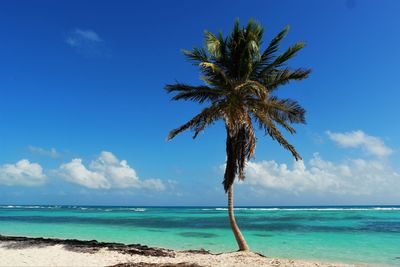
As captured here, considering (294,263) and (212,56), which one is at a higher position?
(212,56)

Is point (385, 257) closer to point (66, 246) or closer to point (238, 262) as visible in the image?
point (238, 262)

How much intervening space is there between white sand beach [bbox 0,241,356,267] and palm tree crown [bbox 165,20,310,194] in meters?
2.98

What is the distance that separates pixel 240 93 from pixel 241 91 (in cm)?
9

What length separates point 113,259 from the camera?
12008 millimetres

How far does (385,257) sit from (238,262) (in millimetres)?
8081

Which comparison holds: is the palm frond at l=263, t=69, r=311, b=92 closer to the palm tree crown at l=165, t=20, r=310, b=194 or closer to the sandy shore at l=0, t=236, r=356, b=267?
the palm tree crown at l=165, t=20, r=310, b=194

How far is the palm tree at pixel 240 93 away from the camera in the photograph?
13859mm

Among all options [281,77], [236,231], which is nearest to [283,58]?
[281,77]

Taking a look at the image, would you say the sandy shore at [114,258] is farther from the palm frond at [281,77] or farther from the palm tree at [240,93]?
the palm frond at [281,77]

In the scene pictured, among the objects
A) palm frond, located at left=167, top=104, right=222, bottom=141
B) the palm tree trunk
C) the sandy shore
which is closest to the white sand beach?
the sandy shore

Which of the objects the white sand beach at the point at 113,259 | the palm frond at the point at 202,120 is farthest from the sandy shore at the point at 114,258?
the palm frond at the point at 202,120

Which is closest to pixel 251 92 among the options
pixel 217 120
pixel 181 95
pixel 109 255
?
pixel 217 120

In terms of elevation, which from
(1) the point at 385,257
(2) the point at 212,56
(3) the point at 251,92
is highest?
(2) the point at 212,56

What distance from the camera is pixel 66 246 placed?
14547 mm
